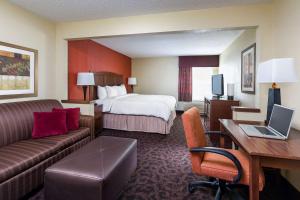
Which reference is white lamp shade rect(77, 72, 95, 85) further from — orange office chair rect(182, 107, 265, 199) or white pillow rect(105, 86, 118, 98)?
orange office chair rect(182, 107, 265, 199)

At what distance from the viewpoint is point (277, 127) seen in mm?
1720

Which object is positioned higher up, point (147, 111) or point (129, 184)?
point (147, 111)

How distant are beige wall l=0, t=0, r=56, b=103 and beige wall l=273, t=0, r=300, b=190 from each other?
12.4 feet

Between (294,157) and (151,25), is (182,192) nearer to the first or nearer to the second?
(294,157)

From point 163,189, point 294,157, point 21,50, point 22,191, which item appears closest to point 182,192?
point 163,189

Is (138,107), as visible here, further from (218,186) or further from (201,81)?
(201,81)

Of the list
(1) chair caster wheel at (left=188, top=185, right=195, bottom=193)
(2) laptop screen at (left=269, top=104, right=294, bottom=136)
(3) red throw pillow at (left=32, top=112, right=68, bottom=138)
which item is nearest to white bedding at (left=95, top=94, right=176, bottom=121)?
(3) red throw pillow at (left=32, top=112, right=68, bottom=138)

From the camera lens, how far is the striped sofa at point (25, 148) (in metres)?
1.64

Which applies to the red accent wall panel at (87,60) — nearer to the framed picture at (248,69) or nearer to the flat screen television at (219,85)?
the flat screen television at (219,85)

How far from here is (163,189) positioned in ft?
6.55

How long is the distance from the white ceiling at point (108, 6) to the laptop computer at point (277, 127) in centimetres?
175

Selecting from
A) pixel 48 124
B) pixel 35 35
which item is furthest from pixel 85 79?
pixel 48 124

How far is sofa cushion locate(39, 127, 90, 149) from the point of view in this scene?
7.41 ft

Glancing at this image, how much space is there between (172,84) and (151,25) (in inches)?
179
